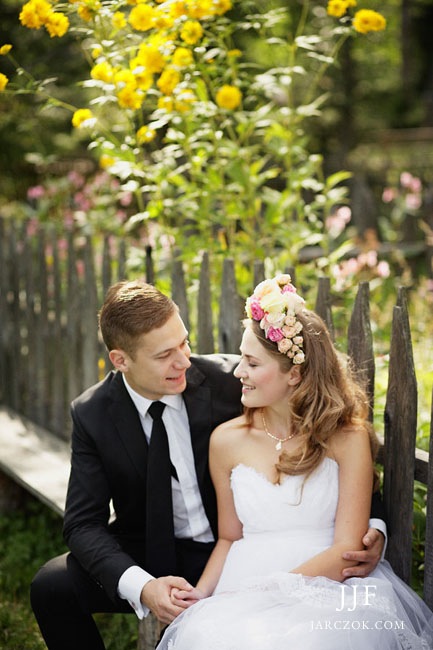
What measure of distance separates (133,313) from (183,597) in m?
0.90

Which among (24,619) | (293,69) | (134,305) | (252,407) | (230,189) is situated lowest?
Answer: (24,619)

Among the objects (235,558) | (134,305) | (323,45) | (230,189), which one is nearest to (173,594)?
(235,558)

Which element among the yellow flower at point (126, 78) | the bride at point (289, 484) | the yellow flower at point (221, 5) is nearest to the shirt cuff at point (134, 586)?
the bride at point (289, 484)

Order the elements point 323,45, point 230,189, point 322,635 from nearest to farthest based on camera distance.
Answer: point 322,635
point 230,189
point 323,45

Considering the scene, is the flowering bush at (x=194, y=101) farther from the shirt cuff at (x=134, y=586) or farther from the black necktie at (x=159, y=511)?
the shirt cuff at (x=134, y=586)

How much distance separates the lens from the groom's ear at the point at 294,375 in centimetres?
281

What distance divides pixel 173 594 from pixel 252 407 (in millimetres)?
640

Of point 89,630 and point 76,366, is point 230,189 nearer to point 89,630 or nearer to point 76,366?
point 76,366

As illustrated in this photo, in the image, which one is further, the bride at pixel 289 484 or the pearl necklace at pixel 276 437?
the pearl necklace at pixel 276 437

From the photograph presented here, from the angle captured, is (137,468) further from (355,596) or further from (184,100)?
(184,100)

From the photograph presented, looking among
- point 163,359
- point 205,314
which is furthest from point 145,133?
point 163,359

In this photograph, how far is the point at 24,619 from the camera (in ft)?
12.8

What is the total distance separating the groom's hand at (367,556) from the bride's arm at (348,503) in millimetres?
20

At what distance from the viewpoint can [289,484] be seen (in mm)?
2820
